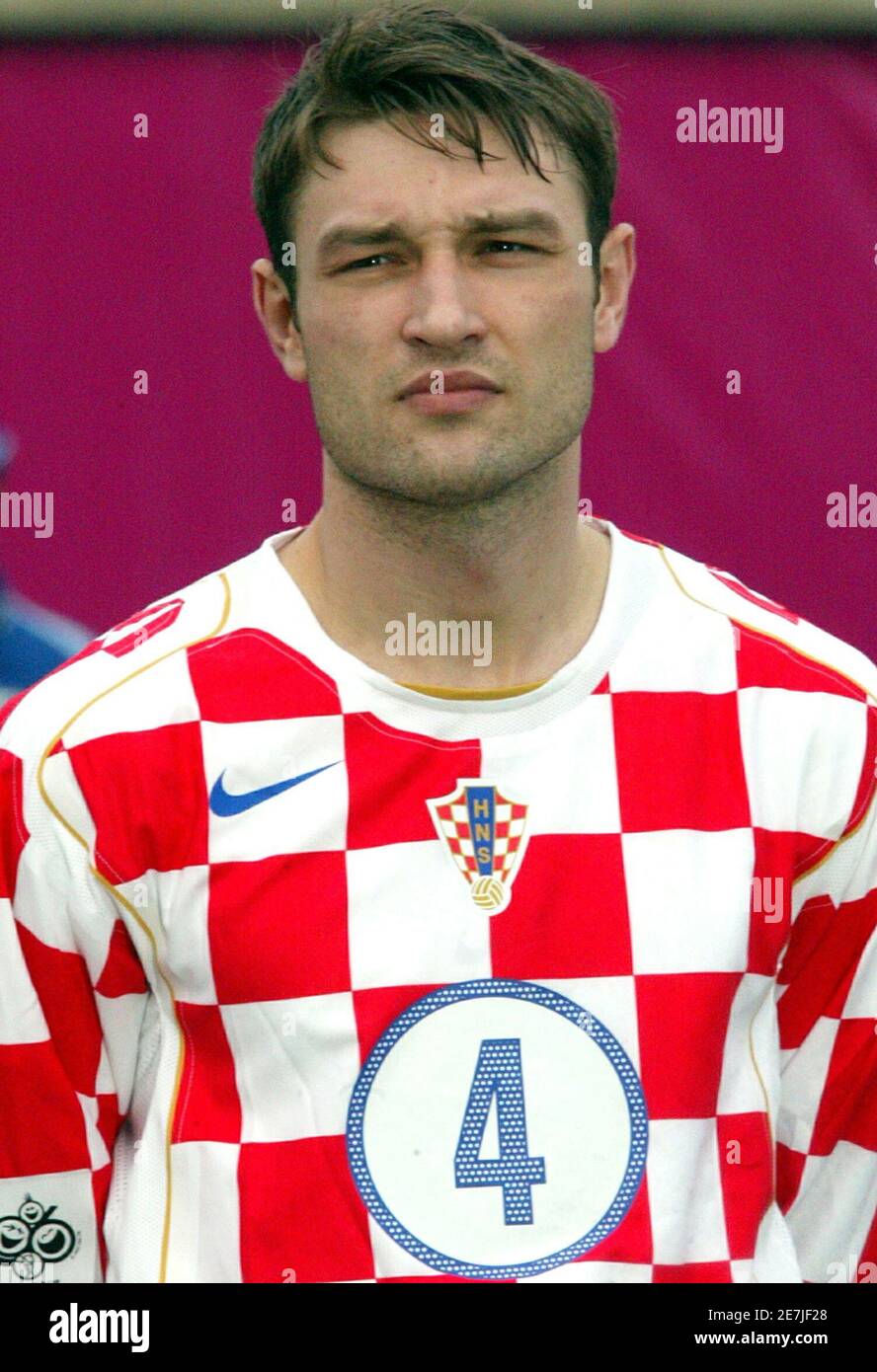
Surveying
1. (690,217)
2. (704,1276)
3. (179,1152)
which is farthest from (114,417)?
(704,1276)

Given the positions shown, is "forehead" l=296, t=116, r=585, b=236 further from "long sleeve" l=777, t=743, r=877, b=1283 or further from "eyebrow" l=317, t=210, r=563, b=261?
"long sleeve" l=777, t=743, r=877, b=1283

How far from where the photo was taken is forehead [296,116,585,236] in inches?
56.3

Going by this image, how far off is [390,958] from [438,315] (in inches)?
20.4

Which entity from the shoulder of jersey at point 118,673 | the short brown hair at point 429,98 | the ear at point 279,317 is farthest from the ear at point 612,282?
the shoulder of jersey at point 118,673

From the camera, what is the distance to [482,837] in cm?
147

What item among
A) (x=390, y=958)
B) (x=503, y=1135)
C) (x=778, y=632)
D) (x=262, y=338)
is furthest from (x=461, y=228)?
(x=262, y=338)

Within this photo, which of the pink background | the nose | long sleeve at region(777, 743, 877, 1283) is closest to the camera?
the nose

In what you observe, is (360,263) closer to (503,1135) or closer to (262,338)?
(503,1135)

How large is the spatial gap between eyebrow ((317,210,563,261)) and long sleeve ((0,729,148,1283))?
1.56 feet

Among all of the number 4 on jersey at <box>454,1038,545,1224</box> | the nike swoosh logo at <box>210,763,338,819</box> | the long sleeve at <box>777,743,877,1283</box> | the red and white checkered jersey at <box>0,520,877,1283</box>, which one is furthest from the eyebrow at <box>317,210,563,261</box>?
the number 4 on jersey at <box>454,1038,545,1224</box>

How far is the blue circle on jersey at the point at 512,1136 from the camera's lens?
1442 millimetres

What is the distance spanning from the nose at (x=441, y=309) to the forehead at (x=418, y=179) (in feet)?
0.14

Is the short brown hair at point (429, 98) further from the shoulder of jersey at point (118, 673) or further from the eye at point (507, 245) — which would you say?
the shoulder of jersey at point (118, 673)

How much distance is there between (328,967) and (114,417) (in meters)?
1.05
